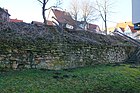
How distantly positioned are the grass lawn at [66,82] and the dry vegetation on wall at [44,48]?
0.56 metres

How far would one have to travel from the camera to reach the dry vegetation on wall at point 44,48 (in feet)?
27.9

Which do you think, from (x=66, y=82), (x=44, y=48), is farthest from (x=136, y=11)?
(x=44, y=48)

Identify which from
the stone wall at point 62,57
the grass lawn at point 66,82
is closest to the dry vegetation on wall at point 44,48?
the stone wall at point 62,57

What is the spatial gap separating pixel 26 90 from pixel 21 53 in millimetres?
2541

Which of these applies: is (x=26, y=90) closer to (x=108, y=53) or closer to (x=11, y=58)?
(x=11, y=58)

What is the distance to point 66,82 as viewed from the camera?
25.0 feet

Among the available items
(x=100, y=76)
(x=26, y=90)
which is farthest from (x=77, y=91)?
(x=100, y=76)

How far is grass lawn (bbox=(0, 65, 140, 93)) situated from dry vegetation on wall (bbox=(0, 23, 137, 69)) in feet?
1.85

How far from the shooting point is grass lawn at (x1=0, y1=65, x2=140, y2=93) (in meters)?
6.64

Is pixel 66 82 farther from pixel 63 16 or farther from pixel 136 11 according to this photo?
pixel 63 16

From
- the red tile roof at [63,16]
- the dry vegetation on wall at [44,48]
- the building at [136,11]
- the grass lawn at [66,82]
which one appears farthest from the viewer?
the red tile roof at [63,16]

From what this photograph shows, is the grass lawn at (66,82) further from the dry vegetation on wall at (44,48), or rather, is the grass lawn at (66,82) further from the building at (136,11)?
the building at (136,11)

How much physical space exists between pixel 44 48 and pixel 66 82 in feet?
7.54

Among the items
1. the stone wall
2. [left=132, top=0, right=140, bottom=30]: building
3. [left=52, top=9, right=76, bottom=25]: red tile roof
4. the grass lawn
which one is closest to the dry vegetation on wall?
the stone wall
